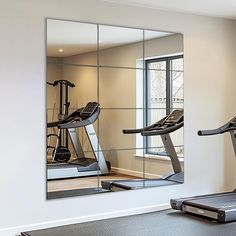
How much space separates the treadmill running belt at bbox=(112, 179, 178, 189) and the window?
34 cm

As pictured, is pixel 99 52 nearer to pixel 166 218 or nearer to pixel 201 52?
pixel 201 52

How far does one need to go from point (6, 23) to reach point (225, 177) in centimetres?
340

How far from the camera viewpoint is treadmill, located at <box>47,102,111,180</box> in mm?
4406

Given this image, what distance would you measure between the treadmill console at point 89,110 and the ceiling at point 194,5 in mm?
1157

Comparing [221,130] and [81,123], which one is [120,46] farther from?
[221,130]

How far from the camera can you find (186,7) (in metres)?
4.93

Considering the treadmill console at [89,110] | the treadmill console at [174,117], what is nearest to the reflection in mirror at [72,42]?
the treadmill console at [89,110]

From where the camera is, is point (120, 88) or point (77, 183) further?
point (120, 88)

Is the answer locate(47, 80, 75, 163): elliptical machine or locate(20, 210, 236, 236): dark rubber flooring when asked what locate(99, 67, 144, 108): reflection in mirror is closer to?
locate(47, 80, 75, 163): elliptical machine

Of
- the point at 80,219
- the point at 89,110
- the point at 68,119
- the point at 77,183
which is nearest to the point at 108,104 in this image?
the point at 89,110

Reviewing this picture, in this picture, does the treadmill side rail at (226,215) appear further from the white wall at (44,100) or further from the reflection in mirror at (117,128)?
the reflection in mirror at (117,128)

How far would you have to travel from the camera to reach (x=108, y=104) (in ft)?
15.6

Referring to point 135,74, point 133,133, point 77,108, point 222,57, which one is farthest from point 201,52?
point 77,108

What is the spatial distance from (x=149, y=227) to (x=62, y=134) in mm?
1307
